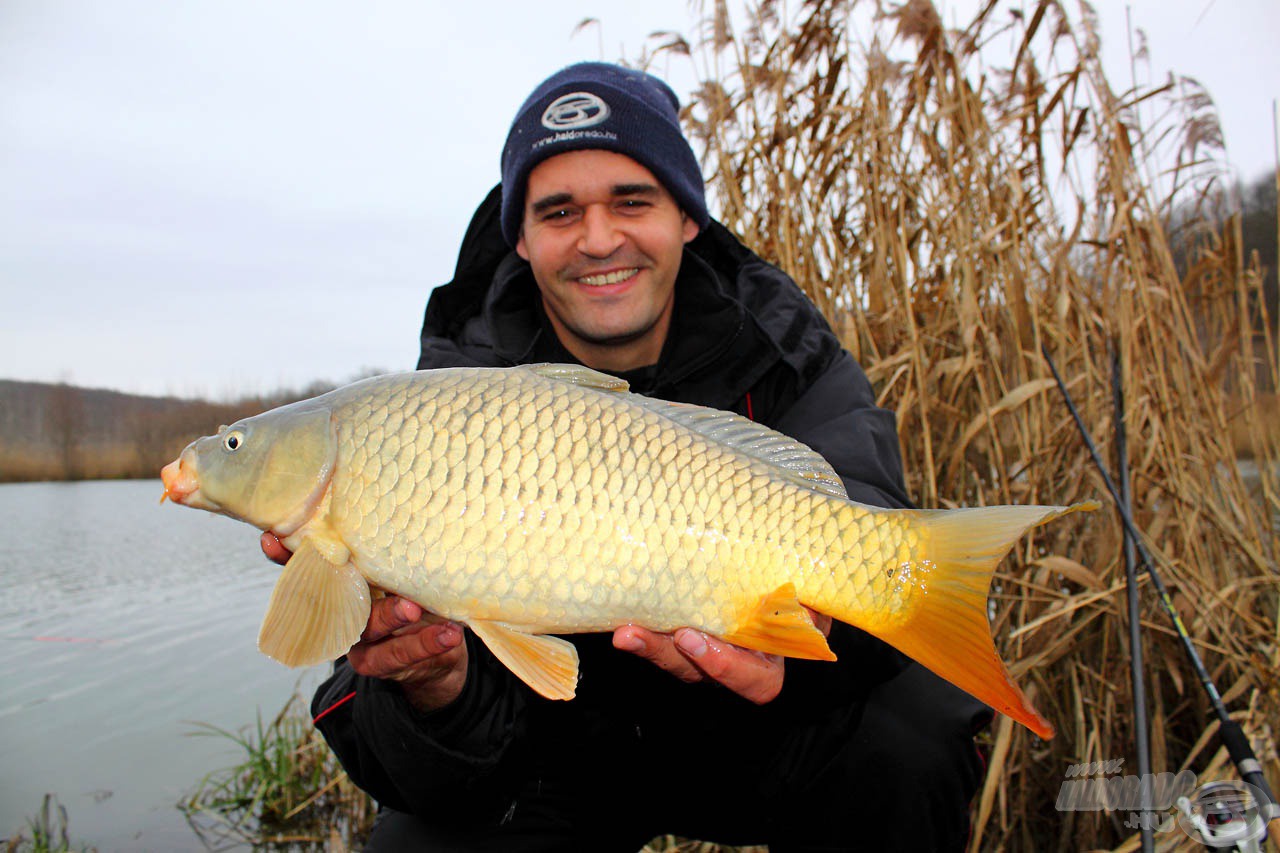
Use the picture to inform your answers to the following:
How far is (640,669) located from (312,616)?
0.70m

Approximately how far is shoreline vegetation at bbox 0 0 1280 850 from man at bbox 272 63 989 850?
0.32 metres

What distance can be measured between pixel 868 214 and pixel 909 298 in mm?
308

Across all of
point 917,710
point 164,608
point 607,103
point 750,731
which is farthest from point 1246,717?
point 164,608

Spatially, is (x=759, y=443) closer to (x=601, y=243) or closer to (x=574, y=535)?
(x=574, y=535)

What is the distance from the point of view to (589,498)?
38.2 inches

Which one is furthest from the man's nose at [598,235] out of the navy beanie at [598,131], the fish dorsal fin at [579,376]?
the fish dorsal fin at [579,376]

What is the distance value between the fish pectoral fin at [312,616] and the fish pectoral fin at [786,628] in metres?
0.49

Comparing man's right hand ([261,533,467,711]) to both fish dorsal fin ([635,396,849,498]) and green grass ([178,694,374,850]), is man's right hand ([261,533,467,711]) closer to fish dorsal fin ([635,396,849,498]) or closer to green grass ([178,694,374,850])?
fish dorsal fin ([635,396,849,498])

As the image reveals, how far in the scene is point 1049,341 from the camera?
197 centimetres

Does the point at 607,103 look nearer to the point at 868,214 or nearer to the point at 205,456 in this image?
the point at 868,214

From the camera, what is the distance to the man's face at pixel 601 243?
5.85 ft

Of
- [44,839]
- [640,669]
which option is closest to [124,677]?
[44,839]
